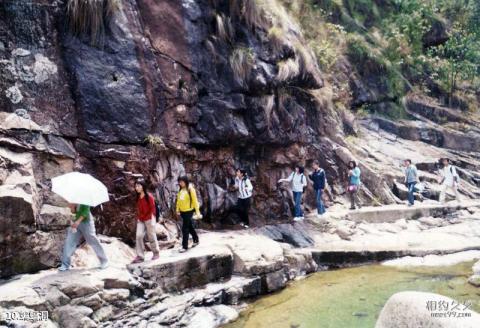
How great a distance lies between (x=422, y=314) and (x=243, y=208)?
8173 mm

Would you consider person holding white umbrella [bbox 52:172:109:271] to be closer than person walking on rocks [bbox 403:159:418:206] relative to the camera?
Yes

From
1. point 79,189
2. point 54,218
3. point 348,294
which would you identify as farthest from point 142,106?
point 348,294

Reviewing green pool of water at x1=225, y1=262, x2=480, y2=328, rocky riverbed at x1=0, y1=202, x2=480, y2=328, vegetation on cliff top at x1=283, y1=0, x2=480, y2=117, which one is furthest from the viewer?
vegetation on cliff top at x1=283, y1=0, x2=480, y2=117

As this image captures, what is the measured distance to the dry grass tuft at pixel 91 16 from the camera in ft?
34.5

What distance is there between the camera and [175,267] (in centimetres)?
897

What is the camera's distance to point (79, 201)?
7727 millimetres

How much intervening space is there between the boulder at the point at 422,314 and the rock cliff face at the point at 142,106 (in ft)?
19.9

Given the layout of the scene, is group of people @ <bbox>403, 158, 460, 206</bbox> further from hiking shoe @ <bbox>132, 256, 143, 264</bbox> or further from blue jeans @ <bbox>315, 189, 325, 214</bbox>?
hiking shoe @ <bbox>132, 256, 143, 264</bbox>

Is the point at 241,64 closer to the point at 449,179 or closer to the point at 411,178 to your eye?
the point at 411,178

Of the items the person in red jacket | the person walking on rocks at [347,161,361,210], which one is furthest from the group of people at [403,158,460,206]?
the person in red jacket

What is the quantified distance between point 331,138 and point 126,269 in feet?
37.7

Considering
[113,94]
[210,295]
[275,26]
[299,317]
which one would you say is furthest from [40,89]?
[275,26]

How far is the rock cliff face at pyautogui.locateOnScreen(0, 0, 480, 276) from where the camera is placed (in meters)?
9.11

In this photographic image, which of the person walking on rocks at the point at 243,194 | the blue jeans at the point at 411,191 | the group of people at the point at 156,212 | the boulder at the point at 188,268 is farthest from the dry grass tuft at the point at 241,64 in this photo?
the blue jeans at the point at 411,191
